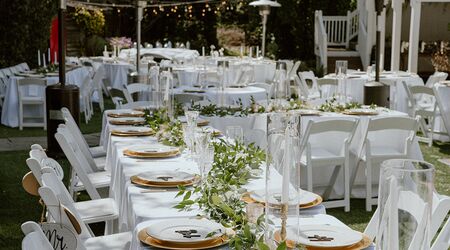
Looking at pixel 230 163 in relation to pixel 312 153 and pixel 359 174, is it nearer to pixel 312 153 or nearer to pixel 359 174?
pixel 312 153

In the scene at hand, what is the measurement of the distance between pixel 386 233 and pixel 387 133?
4.89 meters

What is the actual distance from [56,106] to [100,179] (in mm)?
3155

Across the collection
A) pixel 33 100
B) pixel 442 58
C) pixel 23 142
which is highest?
pixel 442 58

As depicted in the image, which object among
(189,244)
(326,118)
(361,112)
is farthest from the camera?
(361,112)

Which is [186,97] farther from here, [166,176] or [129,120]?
[166,176]

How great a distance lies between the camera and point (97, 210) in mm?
4191

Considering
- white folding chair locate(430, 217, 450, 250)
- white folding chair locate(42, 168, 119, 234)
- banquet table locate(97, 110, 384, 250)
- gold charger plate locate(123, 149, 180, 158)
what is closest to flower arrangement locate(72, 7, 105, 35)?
banquet table locate(97, 110, 384, 250)

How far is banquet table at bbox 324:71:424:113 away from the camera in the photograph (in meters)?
10.7

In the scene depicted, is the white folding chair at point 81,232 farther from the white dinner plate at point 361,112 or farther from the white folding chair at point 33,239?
the white dinner plate at point 361,112

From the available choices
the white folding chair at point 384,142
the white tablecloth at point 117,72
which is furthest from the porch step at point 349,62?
the white folding chair at point 384,142

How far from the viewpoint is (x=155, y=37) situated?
25.2m

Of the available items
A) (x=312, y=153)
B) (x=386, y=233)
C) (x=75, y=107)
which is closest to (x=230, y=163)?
(x=386, y=233)

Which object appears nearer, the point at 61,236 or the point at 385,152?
the point at 61,236

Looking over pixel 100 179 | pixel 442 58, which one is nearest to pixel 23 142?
pixel 100 179
